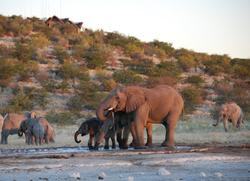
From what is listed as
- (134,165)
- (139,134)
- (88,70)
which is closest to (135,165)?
(134,165)

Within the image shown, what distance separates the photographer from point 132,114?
20.3 metres

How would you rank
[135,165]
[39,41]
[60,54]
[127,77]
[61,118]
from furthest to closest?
[39,41] < [60,54] < [127,77] < [61,118] < [135,165]

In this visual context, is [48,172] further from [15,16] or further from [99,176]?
[15,16]

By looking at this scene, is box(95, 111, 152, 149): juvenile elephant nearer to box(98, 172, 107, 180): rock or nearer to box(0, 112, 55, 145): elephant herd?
box(0, 112, 55, 145): elephant herd

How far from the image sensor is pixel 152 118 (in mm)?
20922

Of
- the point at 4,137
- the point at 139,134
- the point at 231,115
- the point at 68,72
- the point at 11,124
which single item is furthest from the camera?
the point at 68,72

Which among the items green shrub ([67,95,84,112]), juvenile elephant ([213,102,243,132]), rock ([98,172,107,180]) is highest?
green shrub ([67,95,84,112])

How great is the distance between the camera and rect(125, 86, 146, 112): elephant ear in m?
20.3

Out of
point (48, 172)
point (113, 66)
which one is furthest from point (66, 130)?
point (113, 66)

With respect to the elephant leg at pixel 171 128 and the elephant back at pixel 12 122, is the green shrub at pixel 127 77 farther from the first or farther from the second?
the elephant leg at pixel 171 128

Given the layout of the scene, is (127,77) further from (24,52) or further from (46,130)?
(46,130)

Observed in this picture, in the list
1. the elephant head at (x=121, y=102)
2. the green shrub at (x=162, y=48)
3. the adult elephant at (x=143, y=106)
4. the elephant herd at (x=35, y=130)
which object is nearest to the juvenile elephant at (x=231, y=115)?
the elephant herd at (x=35, y=130)

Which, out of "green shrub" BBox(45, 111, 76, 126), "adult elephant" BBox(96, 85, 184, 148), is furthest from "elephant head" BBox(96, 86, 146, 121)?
"green shrub" BBox(45, 111, 76, 126)

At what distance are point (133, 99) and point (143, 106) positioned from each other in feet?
1.11
